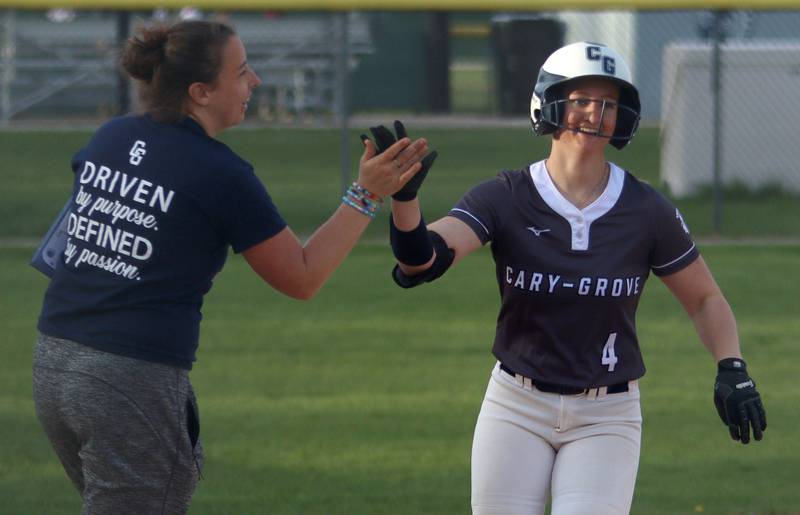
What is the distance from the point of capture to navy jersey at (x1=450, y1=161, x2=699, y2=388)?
4059 millimetres

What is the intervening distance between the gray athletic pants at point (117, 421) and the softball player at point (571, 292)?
2.66 feet

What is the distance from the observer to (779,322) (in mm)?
10117

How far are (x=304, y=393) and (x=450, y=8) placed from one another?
6351 mm

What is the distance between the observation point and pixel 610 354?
13.5 feet

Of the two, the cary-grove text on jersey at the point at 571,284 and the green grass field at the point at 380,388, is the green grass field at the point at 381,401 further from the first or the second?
the cary-grove text on jersey at the point at 571,284

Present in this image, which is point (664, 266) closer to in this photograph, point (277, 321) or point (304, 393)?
point (304, 393)

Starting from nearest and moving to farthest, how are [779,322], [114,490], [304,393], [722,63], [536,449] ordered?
1. [114,490]
2. [536,449]
3. [304,393]
4. [779,322]
5. [722,63]

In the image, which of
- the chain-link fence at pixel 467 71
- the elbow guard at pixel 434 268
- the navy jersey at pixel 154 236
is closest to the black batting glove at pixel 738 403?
the elbow guard at pixel 434 268

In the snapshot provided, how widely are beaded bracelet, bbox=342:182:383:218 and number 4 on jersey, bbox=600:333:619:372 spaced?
0.87 meters

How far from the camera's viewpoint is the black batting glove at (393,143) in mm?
3617

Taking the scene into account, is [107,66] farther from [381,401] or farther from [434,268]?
[434,268]

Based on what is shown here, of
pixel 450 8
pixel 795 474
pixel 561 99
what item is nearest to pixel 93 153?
pixel 561 99

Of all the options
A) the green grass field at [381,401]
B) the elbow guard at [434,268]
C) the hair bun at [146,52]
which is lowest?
the green grass field at [381,401]

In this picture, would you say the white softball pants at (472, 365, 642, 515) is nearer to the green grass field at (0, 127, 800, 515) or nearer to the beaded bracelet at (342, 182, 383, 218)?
the beaded bracelet at (342, 182, 383, 218)
